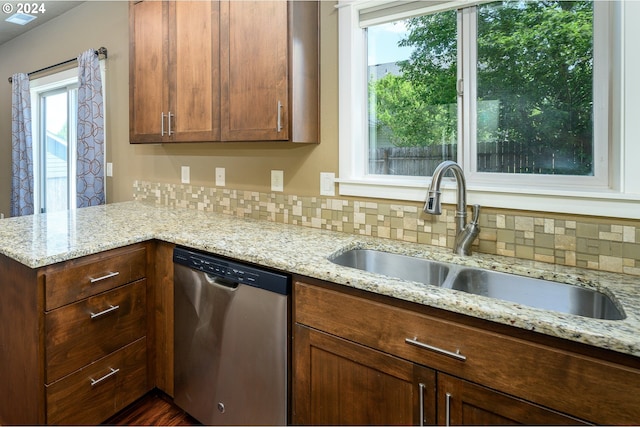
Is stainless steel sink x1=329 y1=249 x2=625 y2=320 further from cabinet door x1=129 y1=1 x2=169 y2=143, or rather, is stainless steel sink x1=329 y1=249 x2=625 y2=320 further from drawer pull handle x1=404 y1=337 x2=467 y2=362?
cabinet door x1=129 y1=1 x2=169 y2=143

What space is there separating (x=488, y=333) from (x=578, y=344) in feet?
0.62

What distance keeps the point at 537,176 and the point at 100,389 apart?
206 cm

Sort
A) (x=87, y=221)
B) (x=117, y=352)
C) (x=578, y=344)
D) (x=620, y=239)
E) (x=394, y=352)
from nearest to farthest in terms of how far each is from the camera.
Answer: (x=578, y=344), (x=394, y=352), (x=620, y=239), (x=117, y=352), (x=87, y=221)

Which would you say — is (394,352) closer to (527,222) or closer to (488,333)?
(488,333)

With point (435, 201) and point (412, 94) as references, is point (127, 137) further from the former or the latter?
point (435, 201)

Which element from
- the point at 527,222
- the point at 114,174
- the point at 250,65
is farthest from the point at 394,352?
the point at 114,174

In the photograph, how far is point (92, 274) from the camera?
1.48 metres

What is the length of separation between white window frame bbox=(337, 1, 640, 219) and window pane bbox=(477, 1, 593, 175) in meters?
0.04

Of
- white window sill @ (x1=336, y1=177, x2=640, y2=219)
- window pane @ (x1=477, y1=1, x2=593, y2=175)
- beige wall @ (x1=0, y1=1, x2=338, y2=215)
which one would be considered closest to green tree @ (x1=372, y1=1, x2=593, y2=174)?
window pane @ (x1=477, y1=1, x2=593, y2=175)

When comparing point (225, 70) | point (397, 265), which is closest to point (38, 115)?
point (225, 70)

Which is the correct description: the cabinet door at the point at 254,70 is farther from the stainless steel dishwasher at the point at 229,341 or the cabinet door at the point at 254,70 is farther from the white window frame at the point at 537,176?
the stainless steel dishwasher at the point at 229,341

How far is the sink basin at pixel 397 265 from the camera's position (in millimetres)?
1419

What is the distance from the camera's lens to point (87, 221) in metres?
1.95

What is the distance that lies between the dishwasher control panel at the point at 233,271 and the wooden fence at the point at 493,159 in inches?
32.4
